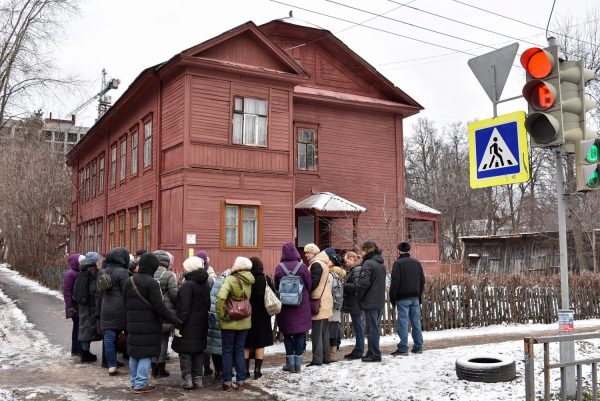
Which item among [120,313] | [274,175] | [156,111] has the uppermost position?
[156,111]

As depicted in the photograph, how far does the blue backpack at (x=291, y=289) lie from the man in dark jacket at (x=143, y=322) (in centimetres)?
167

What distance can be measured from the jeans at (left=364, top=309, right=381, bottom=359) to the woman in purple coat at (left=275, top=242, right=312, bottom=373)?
102cm

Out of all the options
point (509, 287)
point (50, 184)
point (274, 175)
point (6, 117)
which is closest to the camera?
point (509, 287)

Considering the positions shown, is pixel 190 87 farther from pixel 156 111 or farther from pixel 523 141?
pixel 523 141

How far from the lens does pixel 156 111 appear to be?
21.1 metres

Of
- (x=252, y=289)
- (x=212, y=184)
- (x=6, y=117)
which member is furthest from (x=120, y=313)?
(x=6, y=117)

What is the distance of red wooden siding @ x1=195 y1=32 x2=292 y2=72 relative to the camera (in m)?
19.6

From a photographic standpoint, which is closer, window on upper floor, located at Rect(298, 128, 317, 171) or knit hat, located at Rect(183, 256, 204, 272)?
knit hat, located at Rect(183, 256, 204, 272)

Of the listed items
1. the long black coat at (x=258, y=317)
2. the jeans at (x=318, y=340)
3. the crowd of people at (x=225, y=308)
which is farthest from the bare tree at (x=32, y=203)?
the long black coat at (x=258, y=317)

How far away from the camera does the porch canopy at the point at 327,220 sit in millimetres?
22250

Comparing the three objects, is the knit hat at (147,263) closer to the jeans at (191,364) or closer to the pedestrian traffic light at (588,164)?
the jeans at (191,364)

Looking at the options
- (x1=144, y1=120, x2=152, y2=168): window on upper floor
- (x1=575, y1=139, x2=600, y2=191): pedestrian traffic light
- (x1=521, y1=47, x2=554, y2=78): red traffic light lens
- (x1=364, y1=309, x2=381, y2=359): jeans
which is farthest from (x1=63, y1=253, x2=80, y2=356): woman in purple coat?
(x1=144, y1=120, x2=152, y2=168): window on upper floor

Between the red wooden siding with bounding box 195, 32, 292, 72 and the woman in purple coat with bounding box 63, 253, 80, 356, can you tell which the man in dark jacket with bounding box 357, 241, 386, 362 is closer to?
the woman in purple coat with bounding box 63, 253, 80, 356

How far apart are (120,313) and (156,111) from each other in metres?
13.4
